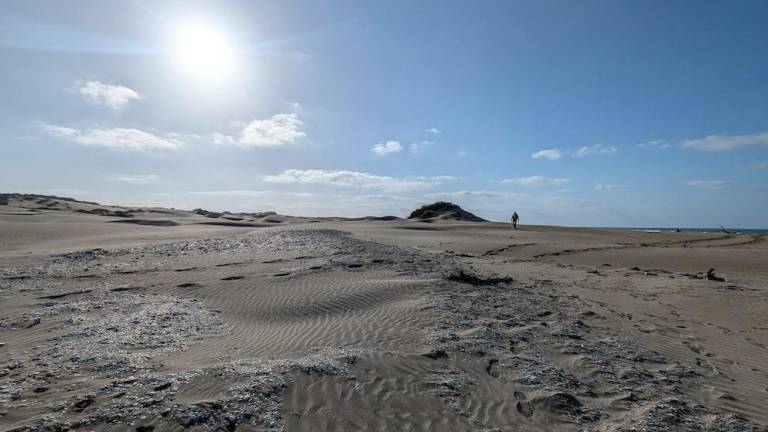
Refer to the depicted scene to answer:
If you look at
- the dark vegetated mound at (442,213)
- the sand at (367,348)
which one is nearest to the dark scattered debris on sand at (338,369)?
the sand at (367,348)

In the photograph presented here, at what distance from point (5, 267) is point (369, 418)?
460 inches

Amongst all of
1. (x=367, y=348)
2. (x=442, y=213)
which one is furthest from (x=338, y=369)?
(x=442, y=213)

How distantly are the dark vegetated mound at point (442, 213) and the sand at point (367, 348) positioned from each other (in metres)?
31.0

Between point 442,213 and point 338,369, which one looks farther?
point 442,213

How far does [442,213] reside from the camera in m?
44.0

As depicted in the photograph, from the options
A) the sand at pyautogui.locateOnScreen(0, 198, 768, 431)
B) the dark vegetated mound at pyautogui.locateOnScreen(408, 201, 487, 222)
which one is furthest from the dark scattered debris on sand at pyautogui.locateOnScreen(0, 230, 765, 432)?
the dark vegetated mound at pyautogui.locateOnScreen(408, 201, 487, 222)

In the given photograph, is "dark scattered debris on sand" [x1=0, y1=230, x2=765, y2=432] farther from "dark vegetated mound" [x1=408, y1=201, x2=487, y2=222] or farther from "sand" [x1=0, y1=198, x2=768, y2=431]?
"dark vegetated mound" [x1=408, y1=201, x2=487, y2=222]

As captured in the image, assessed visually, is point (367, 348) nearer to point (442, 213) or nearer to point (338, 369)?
point (338, 369)

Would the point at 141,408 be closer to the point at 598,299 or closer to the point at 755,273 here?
the point at 598,299

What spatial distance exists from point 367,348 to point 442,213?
39100 millimetres

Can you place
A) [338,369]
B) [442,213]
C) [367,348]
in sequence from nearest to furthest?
[338,369]
[367,348]
[442,213]

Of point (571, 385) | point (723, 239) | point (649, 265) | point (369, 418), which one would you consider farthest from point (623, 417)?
point (723, 239)

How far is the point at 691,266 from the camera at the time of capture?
1468 cm

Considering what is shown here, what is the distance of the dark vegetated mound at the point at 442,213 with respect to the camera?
4307 centimetres
